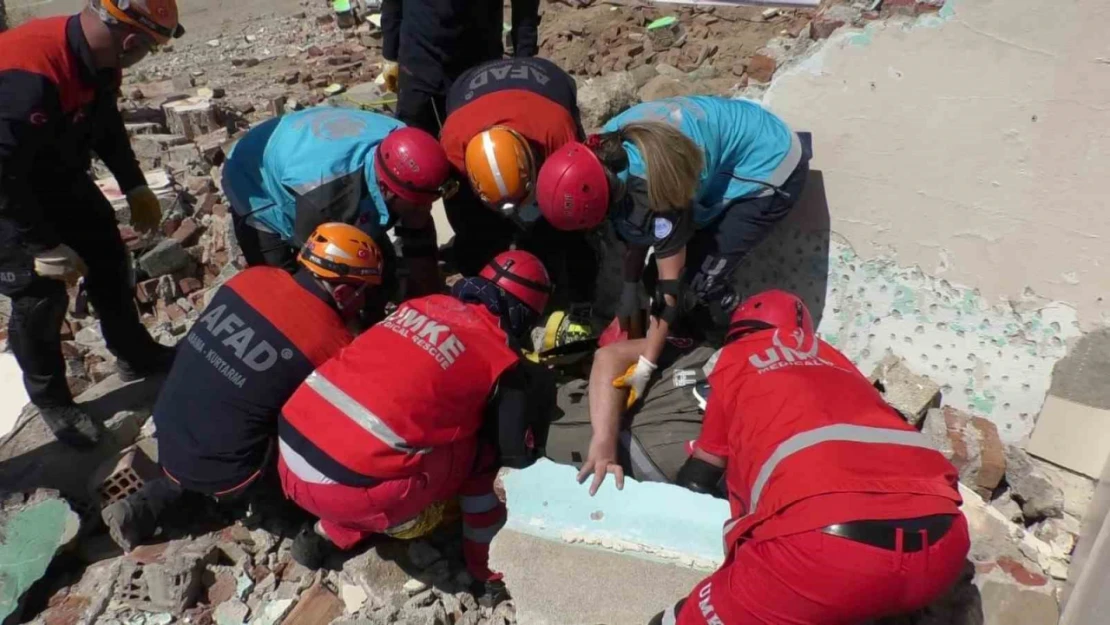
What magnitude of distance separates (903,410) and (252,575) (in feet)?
9.35

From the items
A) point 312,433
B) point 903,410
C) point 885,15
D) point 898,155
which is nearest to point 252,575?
point 312,433

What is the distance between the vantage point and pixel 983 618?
2.41m

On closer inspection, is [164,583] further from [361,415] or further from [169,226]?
[169,226]

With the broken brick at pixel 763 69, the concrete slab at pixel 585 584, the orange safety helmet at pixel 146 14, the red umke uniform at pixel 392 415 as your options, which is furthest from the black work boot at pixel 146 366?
the broken brick at pixel 763 69

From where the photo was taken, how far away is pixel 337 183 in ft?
11.1

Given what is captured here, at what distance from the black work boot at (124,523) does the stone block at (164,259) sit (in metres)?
2.09

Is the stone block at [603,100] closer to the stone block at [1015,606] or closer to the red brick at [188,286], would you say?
the red brick at [188,286]

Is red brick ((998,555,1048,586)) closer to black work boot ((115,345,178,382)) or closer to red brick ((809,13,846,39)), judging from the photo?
red brick ((809,13,846,39))

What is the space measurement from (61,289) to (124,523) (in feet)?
3.53

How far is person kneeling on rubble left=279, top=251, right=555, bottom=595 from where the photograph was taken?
8.45 ft

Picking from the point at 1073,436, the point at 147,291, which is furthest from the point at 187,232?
the point at 1073,436

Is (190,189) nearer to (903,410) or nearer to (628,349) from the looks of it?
(628,349)

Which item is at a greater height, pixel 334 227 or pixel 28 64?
pixel 28 64

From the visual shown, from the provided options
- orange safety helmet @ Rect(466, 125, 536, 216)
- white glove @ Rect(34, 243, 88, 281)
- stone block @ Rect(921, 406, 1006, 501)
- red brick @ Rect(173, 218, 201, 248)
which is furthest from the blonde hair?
red brick @ Rect(173, 218, 201, 248)
